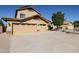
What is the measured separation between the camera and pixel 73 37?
436 centimetres

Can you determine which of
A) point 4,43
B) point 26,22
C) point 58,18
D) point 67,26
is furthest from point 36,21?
point 4,43

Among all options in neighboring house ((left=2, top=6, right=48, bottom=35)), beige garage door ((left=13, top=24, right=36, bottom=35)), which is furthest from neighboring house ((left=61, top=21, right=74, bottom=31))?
beige garage door ((left=13, top=24, right=36, bottom=35))

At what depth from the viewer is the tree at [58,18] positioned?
14.0 feet

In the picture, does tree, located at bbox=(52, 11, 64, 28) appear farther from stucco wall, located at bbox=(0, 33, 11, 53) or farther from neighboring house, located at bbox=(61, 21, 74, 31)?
stucco wall, located at bbox=(0, 33, 11, 53)

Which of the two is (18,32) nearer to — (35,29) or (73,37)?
(35,29)

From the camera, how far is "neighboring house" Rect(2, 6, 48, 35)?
430 cm

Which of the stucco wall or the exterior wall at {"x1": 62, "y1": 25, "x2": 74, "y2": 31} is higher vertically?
the exterior wall at {"x1": 62, "y1": 25, "x2": 74, "y2": 31}

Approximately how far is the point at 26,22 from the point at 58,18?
1.71 feet

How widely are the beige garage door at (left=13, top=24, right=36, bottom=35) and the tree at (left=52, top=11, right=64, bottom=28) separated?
13.8 inches

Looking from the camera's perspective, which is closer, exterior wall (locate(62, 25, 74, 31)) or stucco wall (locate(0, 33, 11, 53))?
stucco wall (locate(0, 33, 11, 53))

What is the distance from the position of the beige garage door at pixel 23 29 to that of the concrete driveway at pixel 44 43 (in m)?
0.07

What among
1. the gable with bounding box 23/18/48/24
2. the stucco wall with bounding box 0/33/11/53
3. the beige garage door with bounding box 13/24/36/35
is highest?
the gable with bounding box 23/18/48/24

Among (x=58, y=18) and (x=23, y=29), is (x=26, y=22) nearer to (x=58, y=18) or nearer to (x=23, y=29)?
(x=23, y=29)
